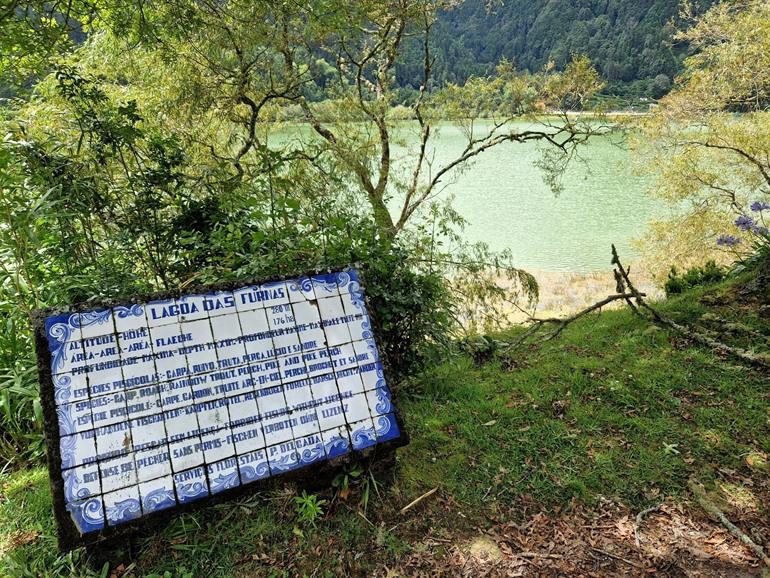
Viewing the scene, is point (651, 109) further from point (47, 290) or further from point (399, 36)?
point (47, 290)

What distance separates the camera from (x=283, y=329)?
7.79 feet

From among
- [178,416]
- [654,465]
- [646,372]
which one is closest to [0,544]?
[178,416]

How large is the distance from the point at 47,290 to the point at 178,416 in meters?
1.73

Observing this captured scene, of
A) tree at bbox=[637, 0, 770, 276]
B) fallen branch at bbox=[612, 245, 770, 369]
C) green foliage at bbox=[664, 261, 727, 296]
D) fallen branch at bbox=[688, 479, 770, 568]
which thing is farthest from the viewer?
tree at bbox=[637, 0, 770, 276]

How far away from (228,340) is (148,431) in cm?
50

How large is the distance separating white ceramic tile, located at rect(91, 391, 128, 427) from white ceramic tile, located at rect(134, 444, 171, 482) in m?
0.17

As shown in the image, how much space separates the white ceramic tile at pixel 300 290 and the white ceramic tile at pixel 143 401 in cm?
76

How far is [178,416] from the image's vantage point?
2066 mm

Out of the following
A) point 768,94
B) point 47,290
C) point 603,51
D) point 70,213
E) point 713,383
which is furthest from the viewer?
point 603,51

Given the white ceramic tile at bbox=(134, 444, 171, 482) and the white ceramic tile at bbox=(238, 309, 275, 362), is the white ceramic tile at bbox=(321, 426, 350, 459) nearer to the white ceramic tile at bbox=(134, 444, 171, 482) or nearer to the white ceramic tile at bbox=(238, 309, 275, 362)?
the white ceramic tile at bbox=(238, 309, 275, 362)

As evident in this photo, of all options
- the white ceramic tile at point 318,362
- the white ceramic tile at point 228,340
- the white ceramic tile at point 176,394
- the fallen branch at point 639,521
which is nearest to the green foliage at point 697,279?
the fallen branch at point 639,521

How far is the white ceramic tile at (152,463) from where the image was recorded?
1.95 m

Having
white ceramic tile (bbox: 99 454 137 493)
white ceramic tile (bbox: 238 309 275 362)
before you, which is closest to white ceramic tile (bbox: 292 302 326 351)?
white ceramic tile (bbox: 238 309 275 362)

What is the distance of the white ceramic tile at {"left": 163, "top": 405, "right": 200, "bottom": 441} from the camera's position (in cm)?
204
